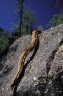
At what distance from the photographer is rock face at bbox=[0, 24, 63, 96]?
813 centimetres

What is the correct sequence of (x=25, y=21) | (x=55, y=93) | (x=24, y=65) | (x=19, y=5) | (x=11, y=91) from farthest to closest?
(x=25, y=21), (x=19, y=5), (x=24, y=65), (x=11, y=91), (x=55, y=93)

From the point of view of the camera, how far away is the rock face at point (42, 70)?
26.7ft

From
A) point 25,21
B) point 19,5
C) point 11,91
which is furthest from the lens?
point 25,21

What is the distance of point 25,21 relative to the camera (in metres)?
32.0

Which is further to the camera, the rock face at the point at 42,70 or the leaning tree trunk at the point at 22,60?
the leaning tree trunk at the point at 22,60

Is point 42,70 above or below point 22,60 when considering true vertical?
above

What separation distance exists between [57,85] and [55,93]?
0.25m

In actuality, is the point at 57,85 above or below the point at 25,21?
above

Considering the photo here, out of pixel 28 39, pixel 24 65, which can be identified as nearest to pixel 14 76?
pixel 24 65

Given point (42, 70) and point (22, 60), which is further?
point (22, 60)

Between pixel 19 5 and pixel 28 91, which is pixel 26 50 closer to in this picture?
pixel 28 91

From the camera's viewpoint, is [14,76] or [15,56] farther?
[15,56]

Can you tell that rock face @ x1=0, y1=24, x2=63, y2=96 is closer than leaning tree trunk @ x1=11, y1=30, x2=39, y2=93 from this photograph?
Yes

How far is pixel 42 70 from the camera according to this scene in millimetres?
8594
